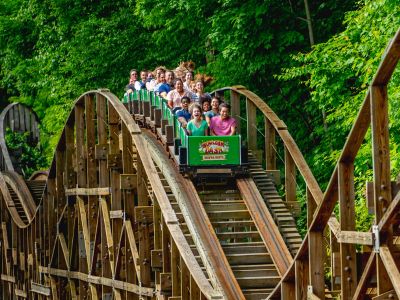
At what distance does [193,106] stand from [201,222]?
9.46 ft

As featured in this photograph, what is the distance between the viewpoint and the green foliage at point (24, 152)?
40656 millimetres

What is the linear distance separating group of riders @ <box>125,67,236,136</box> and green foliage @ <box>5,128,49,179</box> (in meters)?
13.4

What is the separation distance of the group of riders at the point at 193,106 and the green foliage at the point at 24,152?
43.8 feet

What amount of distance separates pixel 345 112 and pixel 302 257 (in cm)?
920

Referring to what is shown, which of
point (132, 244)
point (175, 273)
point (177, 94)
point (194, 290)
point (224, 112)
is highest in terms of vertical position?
point (177, 94)

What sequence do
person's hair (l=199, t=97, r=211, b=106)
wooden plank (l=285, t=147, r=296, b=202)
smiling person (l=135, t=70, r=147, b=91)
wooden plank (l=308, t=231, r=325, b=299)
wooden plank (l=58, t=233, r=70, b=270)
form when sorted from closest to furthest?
wooden plank (l=308, t=231, r=325, b=299)
wooden plank (l=285, t=147, r=296, b=202)
person's hair (l=199, t=97, r=211, b=106)
smiling person (l=135, t=70, r=147, b=91)
wooden plank (l=58, t=233, r=70, b=270)

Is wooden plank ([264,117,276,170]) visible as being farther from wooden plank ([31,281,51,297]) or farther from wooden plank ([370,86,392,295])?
wooden plank ([370,86,392,295])

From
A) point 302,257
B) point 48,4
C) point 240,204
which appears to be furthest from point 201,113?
point 48,4

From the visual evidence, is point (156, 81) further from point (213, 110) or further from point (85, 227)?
point (213, 110)

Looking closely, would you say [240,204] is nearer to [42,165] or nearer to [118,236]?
[118,236]

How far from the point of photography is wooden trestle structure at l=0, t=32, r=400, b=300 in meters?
14.1

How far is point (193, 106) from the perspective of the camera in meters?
24.3

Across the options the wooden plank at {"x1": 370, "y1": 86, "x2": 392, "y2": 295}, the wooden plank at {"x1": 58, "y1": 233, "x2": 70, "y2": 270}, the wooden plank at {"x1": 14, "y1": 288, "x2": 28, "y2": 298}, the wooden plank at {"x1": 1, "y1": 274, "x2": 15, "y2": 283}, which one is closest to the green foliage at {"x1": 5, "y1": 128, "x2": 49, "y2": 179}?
the wooden plank at {"x1": 1, "y1": 274, "x2": 15, "y2": 283}

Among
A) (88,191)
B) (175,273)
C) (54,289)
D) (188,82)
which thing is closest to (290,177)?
(175,273)
